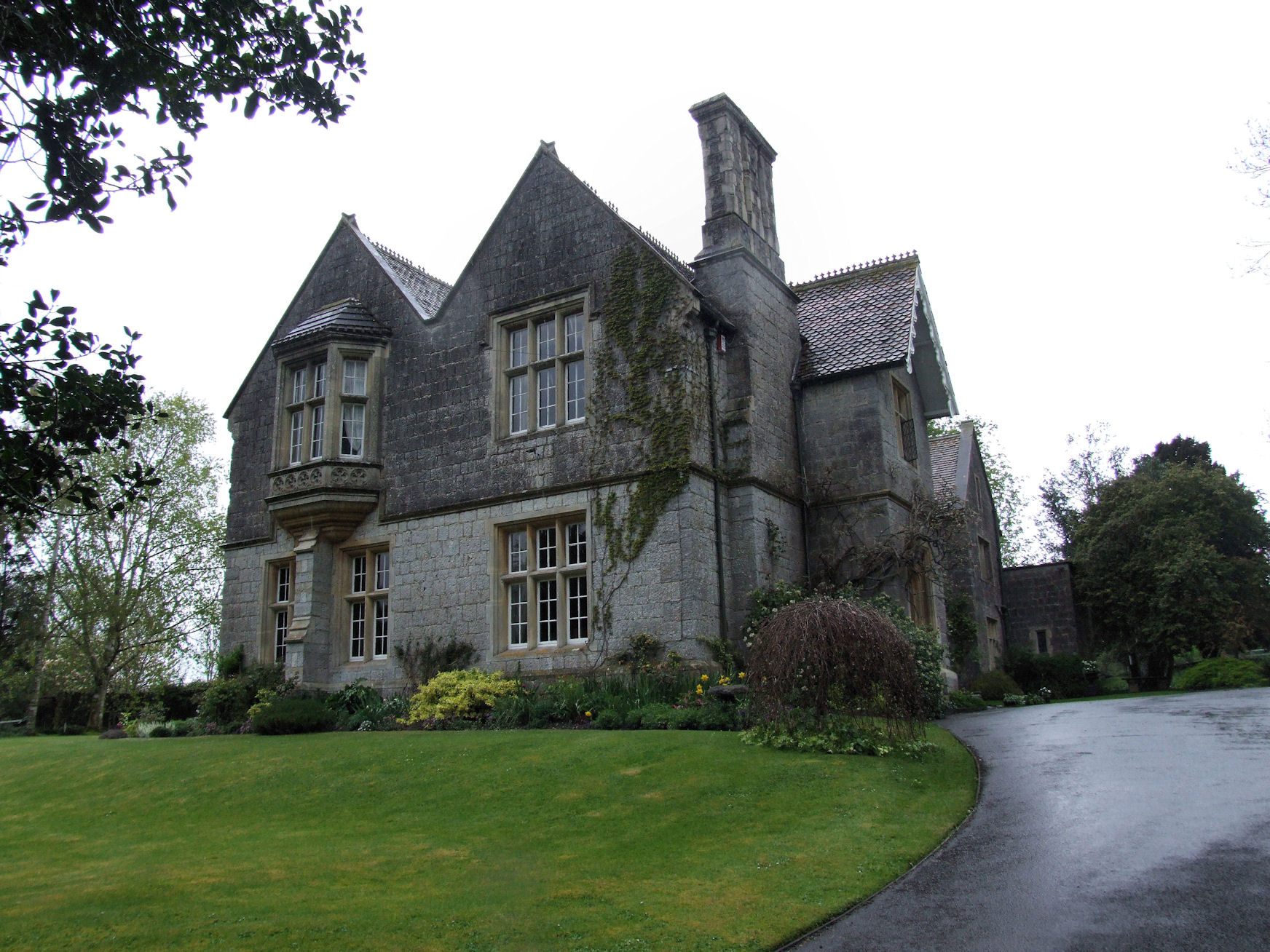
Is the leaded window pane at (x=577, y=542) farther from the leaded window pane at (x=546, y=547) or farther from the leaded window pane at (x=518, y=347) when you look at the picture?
the leaded window pane at (x=518, y=347)

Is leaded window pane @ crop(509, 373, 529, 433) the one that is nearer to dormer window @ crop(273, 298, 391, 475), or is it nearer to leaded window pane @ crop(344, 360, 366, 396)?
dormer window @ crop(273, 298, 391, 475)

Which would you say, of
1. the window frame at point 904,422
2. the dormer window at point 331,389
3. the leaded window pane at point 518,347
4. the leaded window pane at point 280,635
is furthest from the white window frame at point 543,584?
the window frame at point 904,422

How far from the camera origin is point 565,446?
1703 centimetres

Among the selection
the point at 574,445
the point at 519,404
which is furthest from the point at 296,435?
the point at 574,445

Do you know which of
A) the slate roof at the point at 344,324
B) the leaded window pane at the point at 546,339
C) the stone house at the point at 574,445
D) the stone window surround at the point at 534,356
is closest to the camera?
the stone house at the point at 574,445

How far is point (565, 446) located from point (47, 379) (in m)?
10.1

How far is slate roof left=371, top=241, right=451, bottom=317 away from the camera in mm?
21328

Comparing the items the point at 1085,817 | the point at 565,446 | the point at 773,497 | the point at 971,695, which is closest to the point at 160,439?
the point at 565,446

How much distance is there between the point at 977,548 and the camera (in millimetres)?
26328

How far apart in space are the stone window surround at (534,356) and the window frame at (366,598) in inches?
141

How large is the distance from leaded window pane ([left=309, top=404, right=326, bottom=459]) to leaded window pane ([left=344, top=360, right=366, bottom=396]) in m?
0.66

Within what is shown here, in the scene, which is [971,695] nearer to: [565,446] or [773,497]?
[773,497]

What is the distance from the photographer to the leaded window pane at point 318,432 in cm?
1935

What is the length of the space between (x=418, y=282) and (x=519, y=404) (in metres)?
6.11
